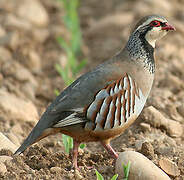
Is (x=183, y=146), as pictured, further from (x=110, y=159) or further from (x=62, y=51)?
(x=62, y=51)

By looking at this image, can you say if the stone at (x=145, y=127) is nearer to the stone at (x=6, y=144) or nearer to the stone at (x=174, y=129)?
the stone at (x=174, y=129)

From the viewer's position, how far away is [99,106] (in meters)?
5.09

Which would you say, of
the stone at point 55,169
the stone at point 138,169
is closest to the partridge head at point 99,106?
the stone at point 55,169

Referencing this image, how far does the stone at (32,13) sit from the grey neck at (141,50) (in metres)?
5.38

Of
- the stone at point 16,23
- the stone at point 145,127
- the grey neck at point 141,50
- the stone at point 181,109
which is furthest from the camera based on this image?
the stone at point 16,23

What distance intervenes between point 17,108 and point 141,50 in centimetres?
204

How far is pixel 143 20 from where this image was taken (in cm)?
575

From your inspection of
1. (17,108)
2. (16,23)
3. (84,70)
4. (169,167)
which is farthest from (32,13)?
(169,167)

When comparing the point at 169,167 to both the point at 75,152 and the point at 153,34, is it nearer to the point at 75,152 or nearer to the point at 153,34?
the point at 75,152

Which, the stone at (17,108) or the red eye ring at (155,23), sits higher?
the red eye ring at (155,23)

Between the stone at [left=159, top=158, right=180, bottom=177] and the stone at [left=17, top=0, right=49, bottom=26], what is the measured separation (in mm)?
6533

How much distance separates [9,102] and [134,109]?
2.27m

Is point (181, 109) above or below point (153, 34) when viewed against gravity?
below

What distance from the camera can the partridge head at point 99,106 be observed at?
16.4ft
